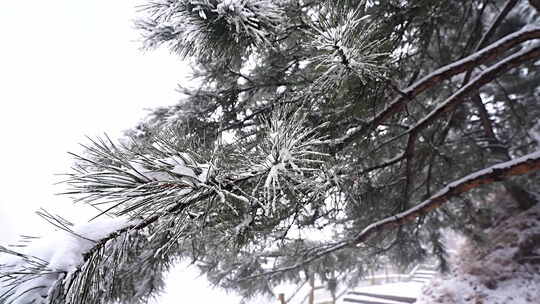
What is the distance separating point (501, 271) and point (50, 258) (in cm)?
607

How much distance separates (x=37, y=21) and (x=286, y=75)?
218571 mm

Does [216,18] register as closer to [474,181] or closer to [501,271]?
[474,181]

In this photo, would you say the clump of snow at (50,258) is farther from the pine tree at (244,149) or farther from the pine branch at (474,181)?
the pine branch at (474,181)

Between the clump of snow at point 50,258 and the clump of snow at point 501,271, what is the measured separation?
5.31 m

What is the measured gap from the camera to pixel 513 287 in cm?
398

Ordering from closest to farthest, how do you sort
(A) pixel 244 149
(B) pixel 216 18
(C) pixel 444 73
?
(A) pixel 244 149
(B) pixel 216 18
(C) pixel 444 73

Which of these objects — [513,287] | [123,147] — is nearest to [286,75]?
[123,147]

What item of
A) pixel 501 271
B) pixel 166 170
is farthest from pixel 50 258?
pixel 501 271

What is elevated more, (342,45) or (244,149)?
(342,45)

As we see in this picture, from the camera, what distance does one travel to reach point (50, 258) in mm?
811

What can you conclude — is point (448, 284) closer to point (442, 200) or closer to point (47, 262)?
point (442, 200)

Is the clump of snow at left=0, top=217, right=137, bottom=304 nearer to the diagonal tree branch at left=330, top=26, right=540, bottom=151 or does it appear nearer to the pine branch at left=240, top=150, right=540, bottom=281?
the diagonal tree branch at left=330, top=26, right=540, bottom=151

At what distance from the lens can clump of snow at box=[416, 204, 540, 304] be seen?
3.95 metres

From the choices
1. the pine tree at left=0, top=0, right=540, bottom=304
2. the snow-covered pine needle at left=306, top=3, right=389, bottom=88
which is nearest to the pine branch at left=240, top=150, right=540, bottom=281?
the pine tree at left=0, top=0, right=540, bottom=304
